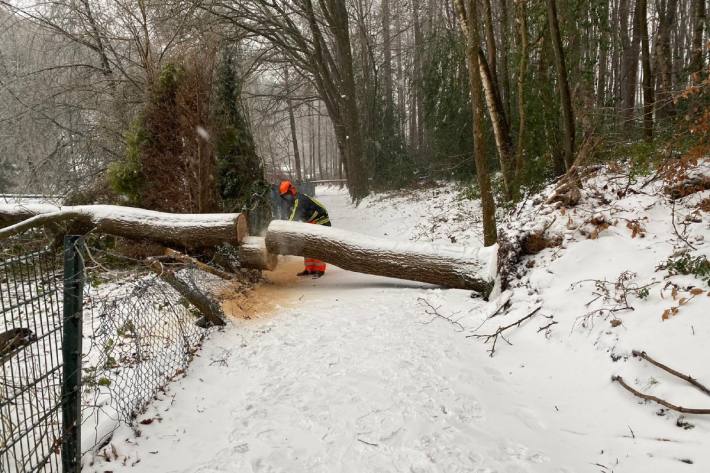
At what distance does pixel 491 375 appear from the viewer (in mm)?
3701

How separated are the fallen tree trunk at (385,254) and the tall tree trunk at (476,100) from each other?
3.27ft

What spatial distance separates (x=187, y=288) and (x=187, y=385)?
107 cm

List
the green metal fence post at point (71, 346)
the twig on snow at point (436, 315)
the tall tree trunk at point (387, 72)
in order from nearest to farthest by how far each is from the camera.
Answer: the green metal fence post at point (71, 346)
the twig on snow at point (436, 315)
the tall tree trunk at point (387, 72)

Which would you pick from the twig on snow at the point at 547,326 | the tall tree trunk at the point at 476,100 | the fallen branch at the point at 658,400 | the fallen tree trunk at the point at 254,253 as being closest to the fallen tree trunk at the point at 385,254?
the fallen tree trunk at the point at 254,253

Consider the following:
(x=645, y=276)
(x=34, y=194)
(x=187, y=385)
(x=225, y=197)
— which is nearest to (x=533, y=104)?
(x=645, y=276)

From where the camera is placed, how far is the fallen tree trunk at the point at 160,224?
636cm

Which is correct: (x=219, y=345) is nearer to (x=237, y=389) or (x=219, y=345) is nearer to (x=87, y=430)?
(x=237, y=389)

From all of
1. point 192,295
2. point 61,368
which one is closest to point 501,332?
point 192,295

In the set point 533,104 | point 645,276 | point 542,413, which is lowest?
point 542,413

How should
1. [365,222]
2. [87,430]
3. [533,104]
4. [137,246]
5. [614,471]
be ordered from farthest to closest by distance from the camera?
[365,222] < [533,104] < [137,246] < [87,430] < [614,471]

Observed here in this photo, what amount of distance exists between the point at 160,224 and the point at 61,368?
3644mm

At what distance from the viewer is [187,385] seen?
3826 mm

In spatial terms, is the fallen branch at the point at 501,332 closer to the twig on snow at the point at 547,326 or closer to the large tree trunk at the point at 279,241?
the twig on snow at the point at 547,326

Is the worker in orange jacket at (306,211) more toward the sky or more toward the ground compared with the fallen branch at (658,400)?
more toward the sky
